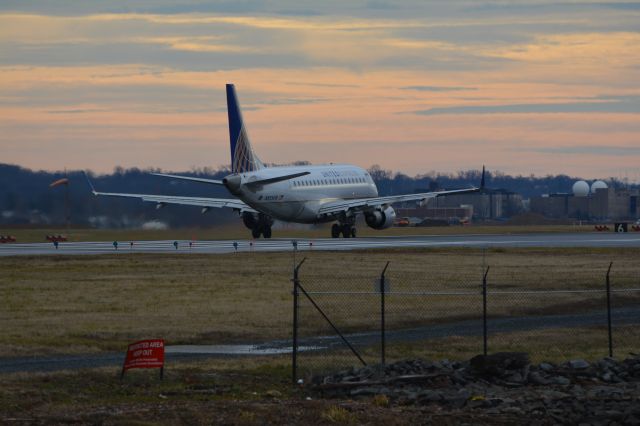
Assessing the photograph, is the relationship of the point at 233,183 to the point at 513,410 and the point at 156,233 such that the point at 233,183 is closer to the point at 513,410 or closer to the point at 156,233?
the point at 156,233

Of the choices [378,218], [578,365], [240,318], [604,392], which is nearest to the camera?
[604,392]

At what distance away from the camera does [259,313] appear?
36.9 meters

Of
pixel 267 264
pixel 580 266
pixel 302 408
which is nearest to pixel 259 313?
pixel 302 408

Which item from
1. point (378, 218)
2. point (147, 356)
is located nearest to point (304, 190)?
point (378, 218)

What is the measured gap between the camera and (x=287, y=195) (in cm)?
8162

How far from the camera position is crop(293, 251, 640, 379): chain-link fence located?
28.5 m

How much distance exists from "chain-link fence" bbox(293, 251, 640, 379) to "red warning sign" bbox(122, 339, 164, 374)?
8.86ft

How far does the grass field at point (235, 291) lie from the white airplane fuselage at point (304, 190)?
1547 centimetres

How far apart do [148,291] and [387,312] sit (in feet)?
32.2

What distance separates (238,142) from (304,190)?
19.7 feet

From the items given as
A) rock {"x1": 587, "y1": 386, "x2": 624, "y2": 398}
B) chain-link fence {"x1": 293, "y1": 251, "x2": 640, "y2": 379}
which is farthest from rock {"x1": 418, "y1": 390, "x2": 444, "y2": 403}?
chain-link fence {"x1": 293, "y1": 251, "x2": 640, "y2": 379}

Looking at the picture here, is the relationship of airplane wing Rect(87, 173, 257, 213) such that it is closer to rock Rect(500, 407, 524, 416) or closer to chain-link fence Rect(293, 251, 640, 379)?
chain-link fence Rect(293, 251, 640, 379)

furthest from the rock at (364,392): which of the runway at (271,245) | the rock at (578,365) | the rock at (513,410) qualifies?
the runway at (271,245)

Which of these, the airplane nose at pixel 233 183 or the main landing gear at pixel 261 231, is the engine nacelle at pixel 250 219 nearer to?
the main landing gear at pixel 261 231
